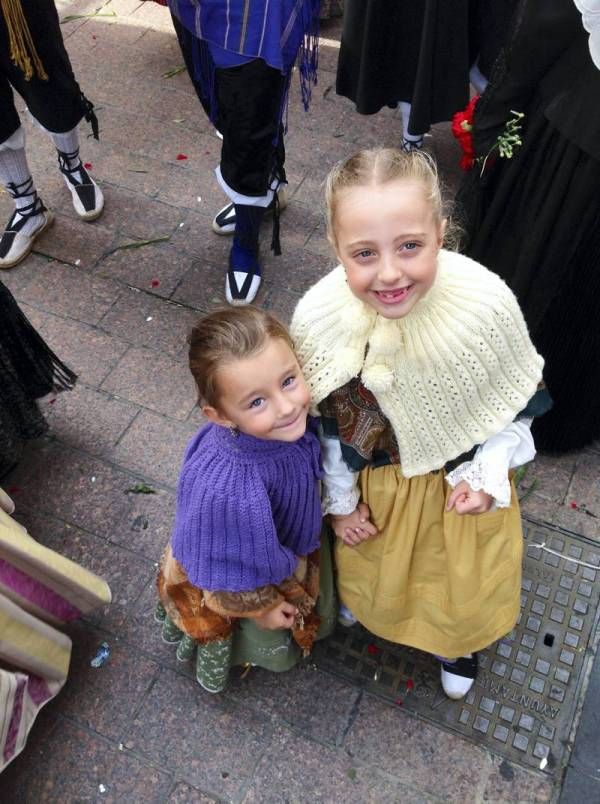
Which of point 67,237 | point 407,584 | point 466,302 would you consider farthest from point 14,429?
point 466,302

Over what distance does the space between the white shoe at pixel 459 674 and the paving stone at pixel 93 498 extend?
1061 millimetres

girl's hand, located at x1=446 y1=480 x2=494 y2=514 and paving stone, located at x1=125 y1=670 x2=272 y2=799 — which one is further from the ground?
girl's hand, located at x1=446 y1=480 x2=494 y2=514

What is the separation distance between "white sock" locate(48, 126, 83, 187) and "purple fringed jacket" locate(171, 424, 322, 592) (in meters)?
2.25

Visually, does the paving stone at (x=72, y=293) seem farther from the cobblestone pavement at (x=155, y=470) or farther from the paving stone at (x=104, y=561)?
the paving stone at (x=104, y=561)

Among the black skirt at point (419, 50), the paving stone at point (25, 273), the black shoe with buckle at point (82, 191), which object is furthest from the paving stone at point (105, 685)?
the black skirt at point (419, 50)

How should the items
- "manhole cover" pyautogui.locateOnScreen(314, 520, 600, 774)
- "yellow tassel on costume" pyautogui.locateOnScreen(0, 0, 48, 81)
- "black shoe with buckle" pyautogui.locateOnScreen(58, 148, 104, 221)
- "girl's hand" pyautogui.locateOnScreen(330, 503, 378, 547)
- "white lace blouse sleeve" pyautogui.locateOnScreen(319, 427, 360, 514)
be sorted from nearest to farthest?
"white lace blouse sleeve" pyautogui.locateOnScreen(319, 427, 360, 514) < "girl's hand" pyautogui.locateOnScreen(330, 503, 378, 547) < "manhole cover" pyautogui.locateOnScreen(314, 520, 600, 774) < "yellow tassel on costume" pyautogui.locateOnScreen(0, 0, 48, 81) < "black shoe with buckle" pyautogui.locateOnScreen(58, 148, 104, 221)

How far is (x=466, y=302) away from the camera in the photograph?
1686 mm

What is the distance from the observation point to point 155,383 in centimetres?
323

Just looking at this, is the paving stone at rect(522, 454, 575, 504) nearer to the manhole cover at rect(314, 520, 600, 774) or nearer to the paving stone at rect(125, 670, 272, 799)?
the manhole cover at rect(314, 520, 600, 774)

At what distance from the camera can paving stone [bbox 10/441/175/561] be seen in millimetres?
2809

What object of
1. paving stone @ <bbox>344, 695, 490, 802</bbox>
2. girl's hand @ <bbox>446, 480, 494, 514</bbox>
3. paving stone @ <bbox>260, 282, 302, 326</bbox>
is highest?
girl's hand @ <bbox>446, 480, 494, 514</bbox>

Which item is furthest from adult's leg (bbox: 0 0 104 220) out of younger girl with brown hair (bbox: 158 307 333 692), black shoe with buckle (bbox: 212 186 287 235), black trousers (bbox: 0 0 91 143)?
younger girl with brown hair (bbox: 158 307 333 692)

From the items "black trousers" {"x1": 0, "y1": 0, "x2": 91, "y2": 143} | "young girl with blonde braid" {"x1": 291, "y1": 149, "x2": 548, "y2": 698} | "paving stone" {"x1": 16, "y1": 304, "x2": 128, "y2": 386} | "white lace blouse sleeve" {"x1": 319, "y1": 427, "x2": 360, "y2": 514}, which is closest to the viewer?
"young girl with blonde braid" {"x1": 291, "y1": 149, "x2": 548, "y2": 698}

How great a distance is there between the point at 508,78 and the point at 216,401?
49.6 inches
